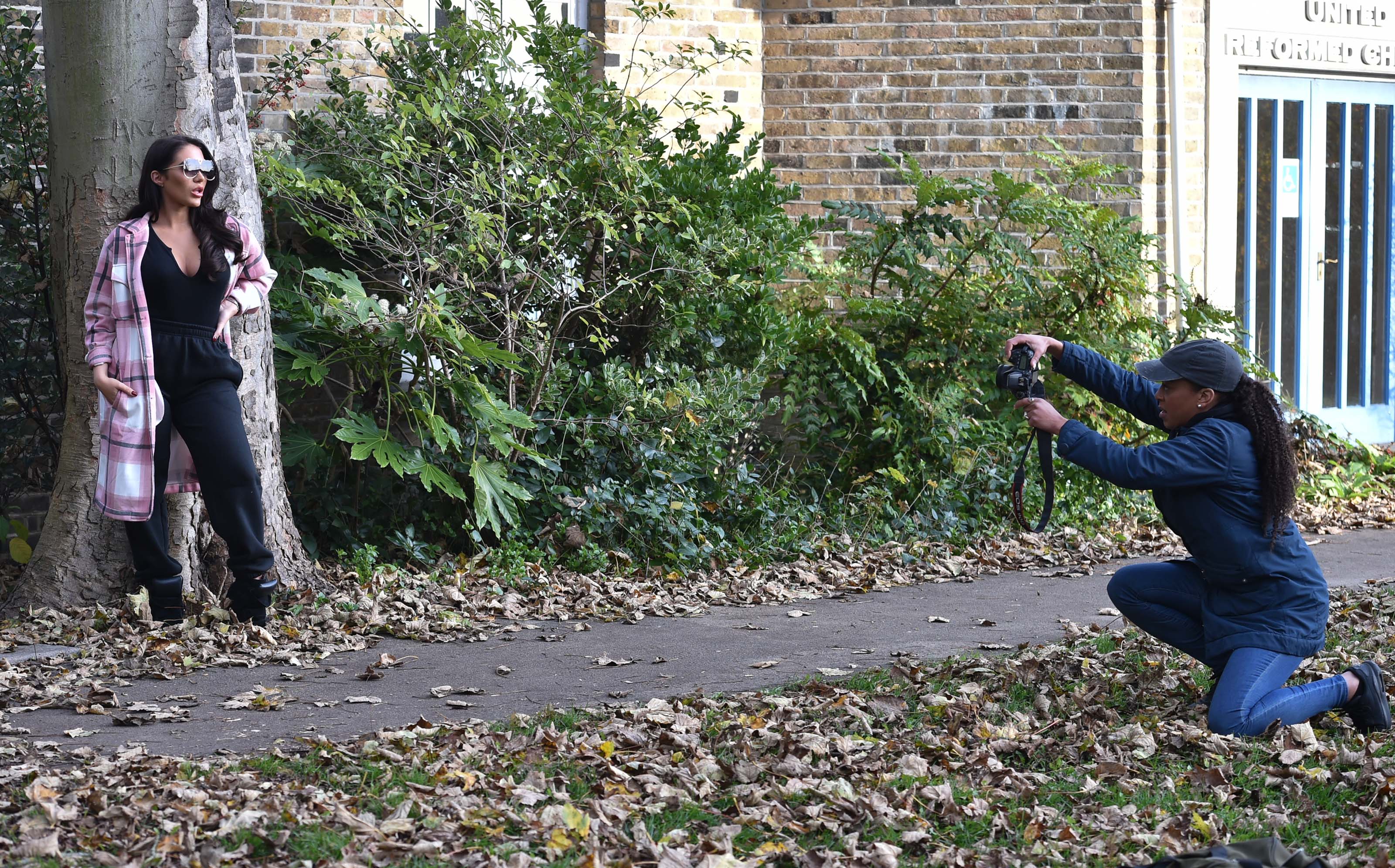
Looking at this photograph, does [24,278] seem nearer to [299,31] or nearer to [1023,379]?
[299,31]

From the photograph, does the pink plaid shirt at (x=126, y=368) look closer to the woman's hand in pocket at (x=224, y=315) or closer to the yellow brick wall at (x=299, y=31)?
the woman's hand in pocket at (x=224, y=315)

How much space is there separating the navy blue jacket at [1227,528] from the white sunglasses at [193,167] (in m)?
3.55

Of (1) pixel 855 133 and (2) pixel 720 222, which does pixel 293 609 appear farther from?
(1) pixel 855 133

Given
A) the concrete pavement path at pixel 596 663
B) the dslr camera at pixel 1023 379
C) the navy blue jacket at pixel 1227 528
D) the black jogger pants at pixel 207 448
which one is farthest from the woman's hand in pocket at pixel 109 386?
the navy blue jacket at pixel 1227 528

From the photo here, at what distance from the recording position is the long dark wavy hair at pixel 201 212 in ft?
19.0

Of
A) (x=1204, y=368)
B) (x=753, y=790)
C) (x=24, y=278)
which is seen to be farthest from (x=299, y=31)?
(x=753, y=790)

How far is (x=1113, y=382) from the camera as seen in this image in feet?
17.1

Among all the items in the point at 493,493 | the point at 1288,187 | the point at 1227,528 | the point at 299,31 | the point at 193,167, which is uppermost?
the point at 299,31

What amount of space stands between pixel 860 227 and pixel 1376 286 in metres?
4.64

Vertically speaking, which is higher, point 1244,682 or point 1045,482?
point 1045,482

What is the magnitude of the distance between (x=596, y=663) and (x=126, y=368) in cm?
222

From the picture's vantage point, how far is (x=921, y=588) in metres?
7.60

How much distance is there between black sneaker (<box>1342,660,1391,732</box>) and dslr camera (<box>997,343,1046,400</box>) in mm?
1397

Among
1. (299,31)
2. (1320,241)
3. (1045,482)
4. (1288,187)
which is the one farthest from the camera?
(1320,241)
